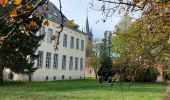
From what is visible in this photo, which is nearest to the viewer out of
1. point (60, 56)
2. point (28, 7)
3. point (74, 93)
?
point (28, 7)

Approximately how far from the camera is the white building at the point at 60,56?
5681 cm

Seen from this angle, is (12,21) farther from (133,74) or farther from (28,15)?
(133,74)

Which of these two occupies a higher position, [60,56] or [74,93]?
[60,56]

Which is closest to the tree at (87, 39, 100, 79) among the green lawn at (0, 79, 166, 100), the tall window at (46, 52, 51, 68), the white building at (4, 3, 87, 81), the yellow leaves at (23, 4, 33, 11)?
the white building at (4, 3, 87, 81)

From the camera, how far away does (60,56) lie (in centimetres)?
6425

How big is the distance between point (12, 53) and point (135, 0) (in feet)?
105

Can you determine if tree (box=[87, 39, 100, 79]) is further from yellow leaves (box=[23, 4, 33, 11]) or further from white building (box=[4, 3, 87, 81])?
yellow leaves (box=[23, 4, 33, 11])

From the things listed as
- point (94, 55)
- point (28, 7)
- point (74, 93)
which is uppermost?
point (94, 55)

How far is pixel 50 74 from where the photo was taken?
5950 cm

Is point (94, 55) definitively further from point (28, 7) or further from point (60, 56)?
point (28, 7)

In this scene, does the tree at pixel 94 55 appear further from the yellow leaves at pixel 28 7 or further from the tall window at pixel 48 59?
the yellow leaves at pixel 28 7

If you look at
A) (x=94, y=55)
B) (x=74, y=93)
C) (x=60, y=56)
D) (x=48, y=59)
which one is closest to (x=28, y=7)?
(x=74, y=93)

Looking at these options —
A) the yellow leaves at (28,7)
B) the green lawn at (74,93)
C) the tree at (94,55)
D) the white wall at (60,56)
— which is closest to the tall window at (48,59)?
the white wall at (60,56)

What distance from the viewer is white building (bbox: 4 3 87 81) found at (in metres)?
56.8
